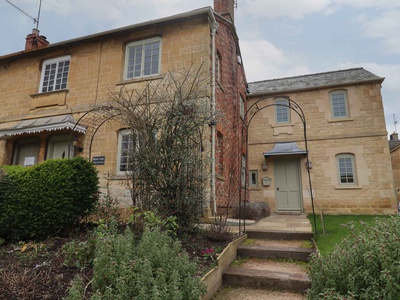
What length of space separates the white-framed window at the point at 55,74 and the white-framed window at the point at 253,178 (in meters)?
8.93

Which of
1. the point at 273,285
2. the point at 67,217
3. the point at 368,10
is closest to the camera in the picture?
the point at 273,285

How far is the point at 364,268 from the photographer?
2.33m

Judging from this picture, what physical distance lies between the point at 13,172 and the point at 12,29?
29.3 feet

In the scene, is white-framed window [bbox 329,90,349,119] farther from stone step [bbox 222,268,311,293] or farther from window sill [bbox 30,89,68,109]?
window sill [bbox 30,89,68,109]

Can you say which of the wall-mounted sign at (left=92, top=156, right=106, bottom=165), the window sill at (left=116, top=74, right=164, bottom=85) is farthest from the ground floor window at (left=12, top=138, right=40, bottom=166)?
the window sill at (left=116, top=74, right=164, bottom=85)

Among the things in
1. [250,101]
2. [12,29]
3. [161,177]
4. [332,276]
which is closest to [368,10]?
[250,101]

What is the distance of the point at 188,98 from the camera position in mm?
5422

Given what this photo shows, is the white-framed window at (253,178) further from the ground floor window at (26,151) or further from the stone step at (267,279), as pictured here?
the ground floor window at (26,151)

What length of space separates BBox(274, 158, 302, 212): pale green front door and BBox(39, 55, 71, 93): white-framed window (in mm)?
9850

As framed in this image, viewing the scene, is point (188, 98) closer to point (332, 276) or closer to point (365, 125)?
point (332, 276)

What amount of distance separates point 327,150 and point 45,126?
11.4 metres

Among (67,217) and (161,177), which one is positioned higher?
(161,177)

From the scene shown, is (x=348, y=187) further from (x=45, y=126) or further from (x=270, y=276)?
(x=45, y=126)

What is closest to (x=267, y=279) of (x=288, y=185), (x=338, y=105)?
(x=288, y=185)
